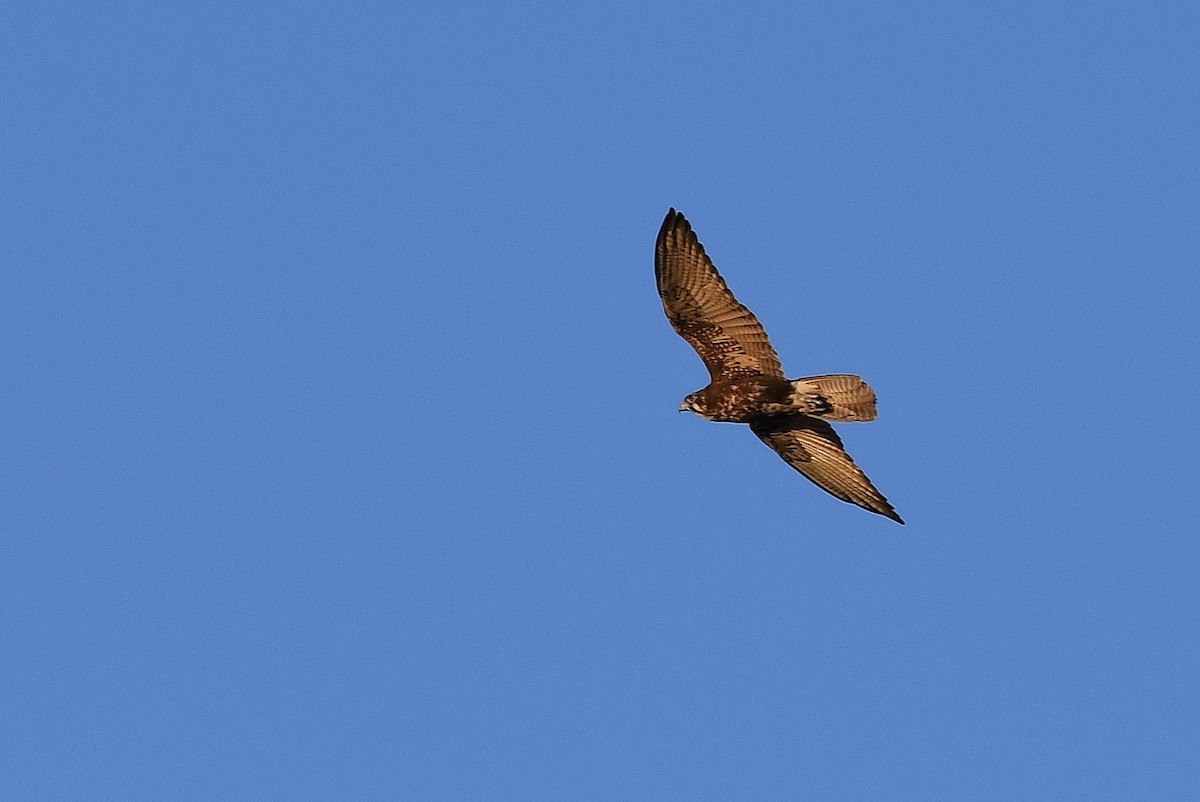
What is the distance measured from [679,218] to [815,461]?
3.89 metres

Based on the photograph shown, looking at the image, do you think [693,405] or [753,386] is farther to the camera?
[693,405]

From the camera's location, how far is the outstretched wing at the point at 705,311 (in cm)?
2848

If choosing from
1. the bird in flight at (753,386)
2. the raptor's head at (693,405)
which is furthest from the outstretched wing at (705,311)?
the raptor's head at (693,405)

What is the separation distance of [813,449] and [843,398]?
A: 1551 millimetres

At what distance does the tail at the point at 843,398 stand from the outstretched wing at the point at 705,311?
2.06ft

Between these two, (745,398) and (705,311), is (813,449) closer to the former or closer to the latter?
(745,398)

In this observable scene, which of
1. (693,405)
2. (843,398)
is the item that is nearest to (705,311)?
(693,405)

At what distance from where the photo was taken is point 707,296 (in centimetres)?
2877

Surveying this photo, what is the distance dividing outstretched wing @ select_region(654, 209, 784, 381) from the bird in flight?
13 mm

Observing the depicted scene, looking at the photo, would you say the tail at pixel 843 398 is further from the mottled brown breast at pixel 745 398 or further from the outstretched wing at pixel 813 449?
the outstretched wing at pixel 813 449

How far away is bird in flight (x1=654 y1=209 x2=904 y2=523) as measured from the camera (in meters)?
28.5

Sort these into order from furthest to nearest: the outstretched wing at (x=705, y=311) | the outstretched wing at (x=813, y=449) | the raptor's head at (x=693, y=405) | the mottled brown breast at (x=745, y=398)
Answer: the outstretched wing at (x=813, y=449)
the raptor's head at (x=693, y=405)
the mottled brown breast at (x=745, y=398)
the outstretched wing at (x=705, y=311)

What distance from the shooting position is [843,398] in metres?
28.5

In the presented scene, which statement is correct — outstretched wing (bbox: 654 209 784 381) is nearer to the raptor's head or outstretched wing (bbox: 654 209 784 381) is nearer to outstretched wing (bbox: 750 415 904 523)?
the raptor's head
